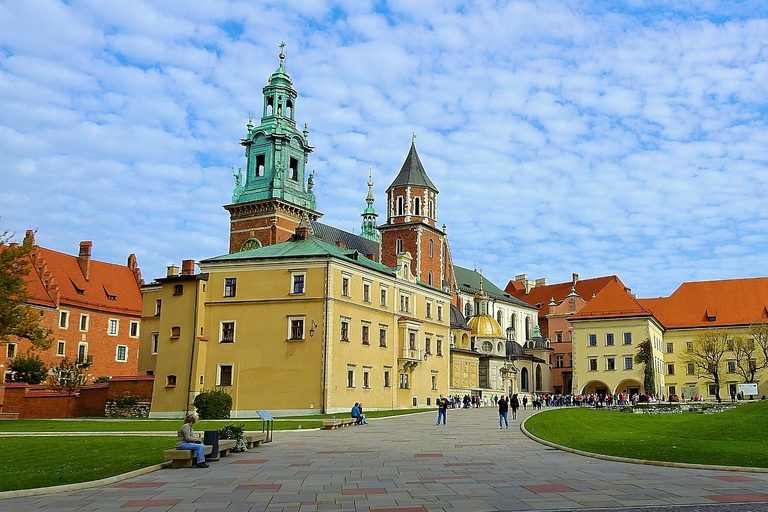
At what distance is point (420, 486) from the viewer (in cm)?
1652

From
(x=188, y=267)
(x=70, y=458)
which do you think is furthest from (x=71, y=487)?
(x=188, y=267)

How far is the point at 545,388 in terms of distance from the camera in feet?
347

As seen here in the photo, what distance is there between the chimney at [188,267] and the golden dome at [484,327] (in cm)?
4530

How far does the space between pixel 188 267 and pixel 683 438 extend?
42662mm

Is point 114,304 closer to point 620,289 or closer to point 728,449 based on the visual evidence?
point 620,289

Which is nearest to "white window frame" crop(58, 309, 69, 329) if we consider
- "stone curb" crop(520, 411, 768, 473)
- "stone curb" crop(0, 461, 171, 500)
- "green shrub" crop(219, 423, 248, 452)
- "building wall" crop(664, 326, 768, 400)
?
"green shrub" crop(219, 423, 248, 452)

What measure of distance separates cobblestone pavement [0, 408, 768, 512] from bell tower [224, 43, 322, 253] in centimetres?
Answer: 6512

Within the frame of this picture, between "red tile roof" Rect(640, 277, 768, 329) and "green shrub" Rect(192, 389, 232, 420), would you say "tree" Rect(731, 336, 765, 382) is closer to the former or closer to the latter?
"red tile roof" Rect(640, 277, 768, 329)

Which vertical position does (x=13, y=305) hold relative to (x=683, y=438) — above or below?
above

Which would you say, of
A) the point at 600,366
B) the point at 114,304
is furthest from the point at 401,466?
the point at 600,366

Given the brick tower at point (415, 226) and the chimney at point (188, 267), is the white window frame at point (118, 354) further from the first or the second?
the brick tower at point (415, 226)

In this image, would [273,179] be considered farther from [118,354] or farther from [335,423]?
[335,423]

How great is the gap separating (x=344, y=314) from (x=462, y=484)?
133 feet

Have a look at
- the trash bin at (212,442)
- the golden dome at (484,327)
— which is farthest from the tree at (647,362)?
the trash bin at (212,442)
